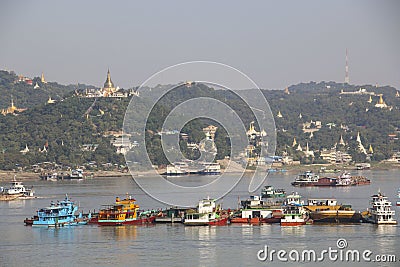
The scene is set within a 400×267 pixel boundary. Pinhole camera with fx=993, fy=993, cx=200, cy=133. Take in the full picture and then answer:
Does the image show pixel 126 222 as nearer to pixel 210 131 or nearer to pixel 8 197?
pixel 8 197

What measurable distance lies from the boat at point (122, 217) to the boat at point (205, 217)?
181 centimetres

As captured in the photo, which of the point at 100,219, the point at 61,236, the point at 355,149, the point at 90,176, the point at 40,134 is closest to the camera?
the point at 61,236

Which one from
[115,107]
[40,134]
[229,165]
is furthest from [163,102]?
[229,165]

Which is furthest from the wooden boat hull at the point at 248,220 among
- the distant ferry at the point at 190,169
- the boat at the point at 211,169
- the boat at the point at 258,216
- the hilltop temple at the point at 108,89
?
the hilltop temple at the point at 108,89

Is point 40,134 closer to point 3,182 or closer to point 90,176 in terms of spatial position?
point 90,176

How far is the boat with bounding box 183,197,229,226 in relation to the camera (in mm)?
34375

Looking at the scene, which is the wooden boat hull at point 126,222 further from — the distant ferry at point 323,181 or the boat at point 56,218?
the distant ferry at point 323,181

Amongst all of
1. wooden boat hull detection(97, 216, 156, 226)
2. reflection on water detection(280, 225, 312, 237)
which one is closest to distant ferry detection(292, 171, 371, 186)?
wooden boat hull detection(97, 216, 156, 226)

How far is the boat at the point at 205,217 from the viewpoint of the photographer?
34.4m

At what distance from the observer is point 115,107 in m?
99.4

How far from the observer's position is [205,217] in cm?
3447

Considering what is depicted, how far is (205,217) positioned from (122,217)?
3025mm

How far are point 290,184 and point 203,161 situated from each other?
24.5 meters

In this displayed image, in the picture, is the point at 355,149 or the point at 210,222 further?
the point at 355,149
